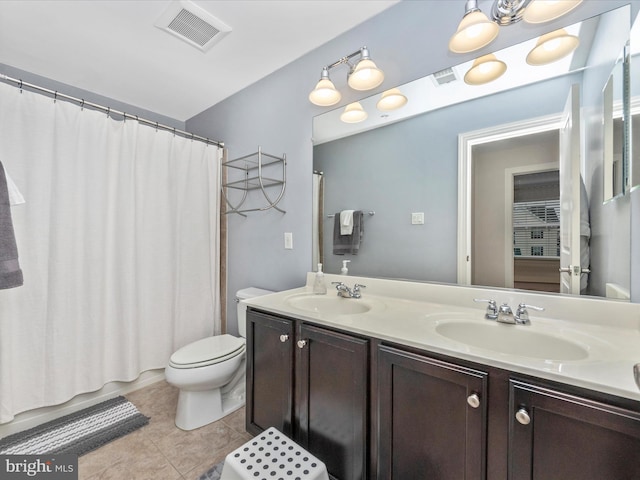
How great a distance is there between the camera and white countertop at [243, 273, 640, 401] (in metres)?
0.65

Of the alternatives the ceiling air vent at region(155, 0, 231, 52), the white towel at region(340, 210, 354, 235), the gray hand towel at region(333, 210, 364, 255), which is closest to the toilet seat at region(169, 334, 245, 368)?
the gray hand towel at region(333, 210, 364, 255)

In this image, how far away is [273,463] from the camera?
39.6 inches

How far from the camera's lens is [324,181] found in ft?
5.70

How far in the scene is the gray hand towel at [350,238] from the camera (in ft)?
5.24

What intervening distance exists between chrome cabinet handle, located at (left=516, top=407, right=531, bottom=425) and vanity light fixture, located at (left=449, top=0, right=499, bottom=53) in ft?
4.26

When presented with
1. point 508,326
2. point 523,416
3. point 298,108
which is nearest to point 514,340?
point 508,326

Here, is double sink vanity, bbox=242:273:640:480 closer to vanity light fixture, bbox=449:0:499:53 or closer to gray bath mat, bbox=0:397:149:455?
gray bath mat, bbox=0:397:149:455

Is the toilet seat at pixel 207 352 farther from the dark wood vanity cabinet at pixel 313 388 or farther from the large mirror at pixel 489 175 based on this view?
the large mirror at pixel 489 175

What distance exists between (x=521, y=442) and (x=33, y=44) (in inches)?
118

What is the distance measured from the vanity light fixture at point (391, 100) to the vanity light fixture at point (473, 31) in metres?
0.29

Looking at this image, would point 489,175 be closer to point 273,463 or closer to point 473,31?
point 473,31

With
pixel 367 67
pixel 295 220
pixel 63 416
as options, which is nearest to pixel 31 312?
pixel 63 416

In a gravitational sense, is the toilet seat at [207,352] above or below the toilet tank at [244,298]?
below
